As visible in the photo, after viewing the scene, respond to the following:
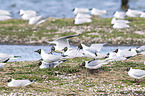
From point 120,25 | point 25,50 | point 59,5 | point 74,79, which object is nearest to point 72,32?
point 120,25

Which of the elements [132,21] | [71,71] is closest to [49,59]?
[71,71]

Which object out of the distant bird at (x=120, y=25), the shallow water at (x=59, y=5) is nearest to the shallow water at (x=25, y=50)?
the distant bird at (x=120, y=25)

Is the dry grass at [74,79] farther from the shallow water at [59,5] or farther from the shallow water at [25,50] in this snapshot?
the shallow water at [59,5]

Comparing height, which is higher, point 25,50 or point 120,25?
point 120,25

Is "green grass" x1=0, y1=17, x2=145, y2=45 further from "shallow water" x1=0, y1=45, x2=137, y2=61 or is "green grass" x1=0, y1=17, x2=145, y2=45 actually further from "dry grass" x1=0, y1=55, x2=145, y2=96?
"dry grass" x1=0, y1=55, x2=145, y2=96

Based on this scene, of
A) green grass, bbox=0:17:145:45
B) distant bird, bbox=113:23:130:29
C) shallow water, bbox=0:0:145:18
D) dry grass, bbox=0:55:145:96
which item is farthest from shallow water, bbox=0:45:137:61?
shallow water, bbox=0:0:145:18

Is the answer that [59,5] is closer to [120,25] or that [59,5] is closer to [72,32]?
[72,32]

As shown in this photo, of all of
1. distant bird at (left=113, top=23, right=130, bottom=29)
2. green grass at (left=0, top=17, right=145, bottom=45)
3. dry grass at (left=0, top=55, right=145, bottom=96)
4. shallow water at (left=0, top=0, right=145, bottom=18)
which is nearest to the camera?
dry grass at (left=0, top=55, right=145, bottom=96)

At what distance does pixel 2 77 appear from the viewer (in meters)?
14.4

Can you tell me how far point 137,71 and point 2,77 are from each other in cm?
592

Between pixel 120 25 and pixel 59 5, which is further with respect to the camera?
pixel 59 5

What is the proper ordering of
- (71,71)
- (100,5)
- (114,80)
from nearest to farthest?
(114,80) → (71,71) → (100,5)

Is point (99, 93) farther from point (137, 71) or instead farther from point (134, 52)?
point (134, 52)

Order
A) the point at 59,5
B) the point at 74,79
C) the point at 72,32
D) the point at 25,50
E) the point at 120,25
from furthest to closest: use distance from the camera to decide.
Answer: the point at 59,5 → the point at 120,25 → the point at 72,32 → the point at 25,50 → the point at 74,79
